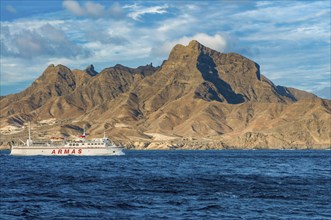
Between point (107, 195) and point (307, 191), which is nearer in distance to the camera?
point (107, 195)

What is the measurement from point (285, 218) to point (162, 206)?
1280cm

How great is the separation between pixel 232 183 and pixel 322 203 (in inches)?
1000

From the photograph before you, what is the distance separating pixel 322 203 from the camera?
58.8m

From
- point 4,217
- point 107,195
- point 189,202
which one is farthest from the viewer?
point 107,195

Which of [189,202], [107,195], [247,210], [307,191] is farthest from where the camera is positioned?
[307,191]

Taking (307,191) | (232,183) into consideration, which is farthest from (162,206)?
(232,183)

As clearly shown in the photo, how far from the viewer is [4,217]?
155 ft

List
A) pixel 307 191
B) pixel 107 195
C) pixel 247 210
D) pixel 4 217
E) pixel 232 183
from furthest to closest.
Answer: pixel 232 183, pixel 307 191, pixel 107 195, pixel 247 210, pixel 4 217

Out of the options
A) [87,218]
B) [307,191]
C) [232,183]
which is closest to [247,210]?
[87,218]

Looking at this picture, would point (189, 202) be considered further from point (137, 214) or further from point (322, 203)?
point (322, 203)

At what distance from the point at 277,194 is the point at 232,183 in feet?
53.6

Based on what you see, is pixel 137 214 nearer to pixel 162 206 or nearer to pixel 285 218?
pixel 162 206

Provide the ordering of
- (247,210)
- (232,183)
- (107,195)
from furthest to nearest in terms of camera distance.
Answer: (232,183) → (107,195) → (247,210)

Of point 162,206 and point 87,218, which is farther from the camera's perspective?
point 162,206
